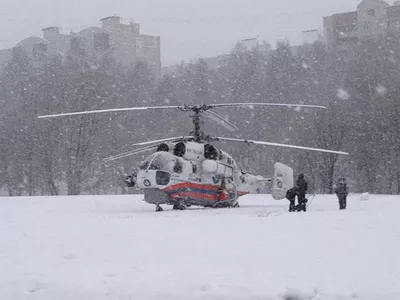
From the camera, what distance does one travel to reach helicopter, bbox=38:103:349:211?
19.5 meters

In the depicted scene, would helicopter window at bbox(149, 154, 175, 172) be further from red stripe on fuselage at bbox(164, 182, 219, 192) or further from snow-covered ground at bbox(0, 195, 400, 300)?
snow-covered ground at bbox(0, 195, 400, 300)

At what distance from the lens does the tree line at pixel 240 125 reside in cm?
4528

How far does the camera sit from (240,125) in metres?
57.2

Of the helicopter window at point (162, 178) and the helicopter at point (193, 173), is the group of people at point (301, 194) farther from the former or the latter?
the helicopter window at point (162, 178)

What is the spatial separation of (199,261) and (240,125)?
48.3 m

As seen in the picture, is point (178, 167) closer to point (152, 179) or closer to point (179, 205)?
point (152, 179)

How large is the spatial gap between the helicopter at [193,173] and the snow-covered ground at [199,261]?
6625mm

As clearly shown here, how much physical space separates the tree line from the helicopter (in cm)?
2113

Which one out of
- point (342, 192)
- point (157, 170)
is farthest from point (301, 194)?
point (157, 170)

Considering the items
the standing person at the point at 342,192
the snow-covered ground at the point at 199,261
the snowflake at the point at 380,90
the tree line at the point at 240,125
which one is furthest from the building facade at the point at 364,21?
the snow-covered ground at the point at 199,261

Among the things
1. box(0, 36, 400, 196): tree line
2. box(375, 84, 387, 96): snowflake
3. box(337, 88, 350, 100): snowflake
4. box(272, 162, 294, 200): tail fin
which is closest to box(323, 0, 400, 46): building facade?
box(0, 36, 400, 196): tree line

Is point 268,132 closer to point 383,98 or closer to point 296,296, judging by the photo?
point 383,98

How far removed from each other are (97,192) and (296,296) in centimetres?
4638

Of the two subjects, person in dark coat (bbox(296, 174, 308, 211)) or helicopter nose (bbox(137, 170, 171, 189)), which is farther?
helicopter nose (bbox(137, 170, 171, 189))
